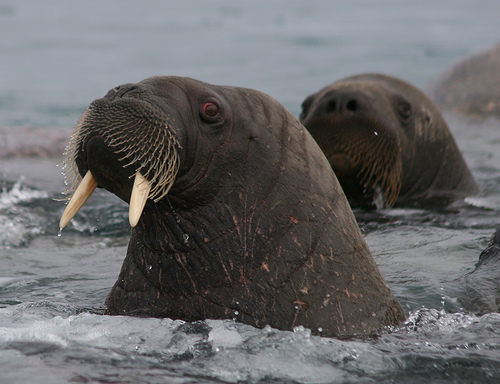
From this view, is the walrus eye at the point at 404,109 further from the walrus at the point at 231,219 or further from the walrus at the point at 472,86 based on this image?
the walrus at the point at 472,86

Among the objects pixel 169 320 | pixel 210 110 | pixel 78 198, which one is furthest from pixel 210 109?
pixel 169 320

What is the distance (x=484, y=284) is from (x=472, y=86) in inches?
369

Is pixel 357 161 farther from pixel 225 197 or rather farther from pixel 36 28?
pixel 36 28

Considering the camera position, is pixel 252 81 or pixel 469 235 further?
pixel 252 81

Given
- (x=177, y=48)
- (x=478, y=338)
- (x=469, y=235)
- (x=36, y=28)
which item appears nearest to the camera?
(x=478, y=338)

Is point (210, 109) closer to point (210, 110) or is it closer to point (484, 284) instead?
point (210, 110)

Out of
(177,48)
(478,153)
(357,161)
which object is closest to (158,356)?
(357,161)

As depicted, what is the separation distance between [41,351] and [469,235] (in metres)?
4.22

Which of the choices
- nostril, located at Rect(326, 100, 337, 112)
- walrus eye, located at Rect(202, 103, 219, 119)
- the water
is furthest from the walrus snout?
nostril, located at Rect(326, 100, 337, 112)

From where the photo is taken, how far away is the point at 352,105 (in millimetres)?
7020

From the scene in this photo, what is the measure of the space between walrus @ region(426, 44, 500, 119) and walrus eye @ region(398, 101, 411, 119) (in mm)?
6083

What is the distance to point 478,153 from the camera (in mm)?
11617

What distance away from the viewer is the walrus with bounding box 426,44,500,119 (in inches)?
531

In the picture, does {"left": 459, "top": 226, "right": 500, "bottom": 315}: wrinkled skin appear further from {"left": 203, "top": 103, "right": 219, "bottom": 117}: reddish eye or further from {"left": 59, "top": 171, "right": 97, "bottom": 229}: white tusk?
{"left": 59, "top": 171, "right": 97, "bottom": 229}: white tusk
